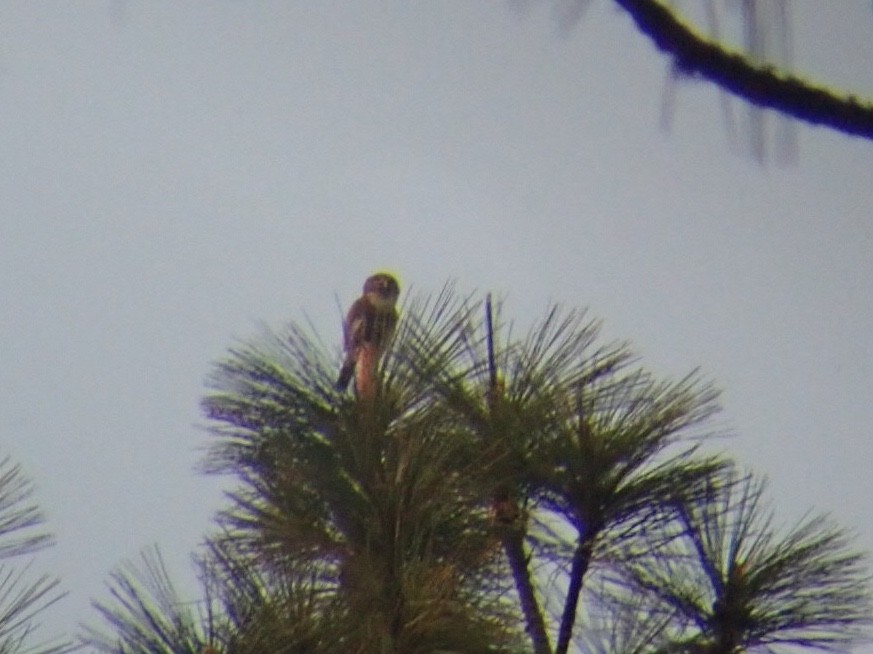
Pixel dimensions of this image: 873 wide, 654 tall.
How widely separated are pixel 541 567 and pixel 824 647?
0.42m

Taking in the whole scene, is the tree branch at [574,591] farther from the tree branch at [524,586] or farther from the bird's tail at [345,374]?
the bird's tail at [345,374]

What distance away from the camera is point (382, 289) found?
2.42 metres

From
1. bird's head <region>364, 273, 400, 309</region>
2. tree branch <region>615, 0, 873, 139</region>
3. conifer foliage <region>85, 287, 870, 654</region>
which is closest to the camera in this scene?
tree branch <region>615, 0, 873, 139</region>

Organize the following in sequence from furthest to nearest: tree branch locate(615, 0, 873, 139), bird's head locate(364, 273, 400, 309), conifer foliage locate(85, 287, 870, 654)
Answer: bird's head locate(364, 273, 400, 309) < conifer foliage locate(85, 287, 870, 654) < tree branch locate(615, 0, 873, 139)

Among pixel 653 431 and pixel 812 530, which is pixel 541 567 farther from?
pixel 812 530

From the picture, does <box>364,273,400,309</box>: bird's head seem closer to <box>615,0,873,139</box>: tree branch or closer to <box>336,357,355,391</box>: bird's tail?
<box>336,357,355,391</box>: bird's tail

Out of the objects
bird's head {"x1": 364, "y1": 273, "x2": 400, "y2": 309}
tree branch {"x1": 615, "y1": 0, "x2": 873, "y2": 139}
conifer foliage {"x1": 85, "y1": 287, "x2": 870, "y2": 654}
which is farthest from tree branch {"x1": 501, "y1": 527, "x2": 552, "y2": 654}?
tree branch {"x1": 615, "y1": 0, "x2": 873, "y2": 139}

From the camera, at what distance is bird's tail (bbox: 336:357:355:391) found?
1.87 m

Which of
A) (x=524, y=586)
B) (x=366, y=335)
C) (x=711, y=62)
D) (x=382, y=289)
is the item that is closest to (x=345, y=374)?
(x=366, y=335)

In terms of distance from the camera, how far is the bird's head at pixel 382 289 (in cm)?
233

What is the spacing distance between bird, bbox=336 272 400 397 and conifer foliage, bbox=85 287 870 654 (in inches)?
1.1

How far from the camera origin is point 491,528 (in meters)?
1.68

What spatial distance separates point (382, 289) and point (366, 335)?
15.0 inches

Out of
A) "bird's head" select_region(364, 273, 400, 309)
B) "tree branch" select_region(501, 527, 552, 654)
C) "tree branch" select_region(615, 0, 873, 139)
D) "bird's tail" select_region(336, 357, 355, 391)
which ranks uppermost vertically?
"bird's head" select_region(364, 273, 400, 309)
